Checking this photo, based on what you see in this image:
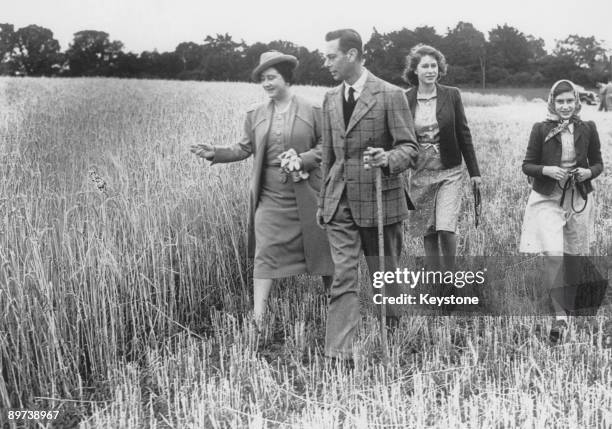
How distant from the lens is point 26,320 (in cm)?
416

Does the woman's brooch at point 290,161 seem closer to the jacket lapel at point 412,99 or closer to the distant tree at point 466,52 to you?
the jacket lapel at point 412,99

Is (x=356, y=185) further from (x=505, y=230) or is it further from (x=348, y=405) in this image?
(x=505, y=230)

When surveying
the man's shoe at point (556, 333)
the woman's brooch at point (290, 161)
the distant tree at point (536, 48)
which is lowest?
the man's shoe at point (556, 333)

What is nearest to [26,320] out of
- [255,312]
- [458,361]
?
[255,312]

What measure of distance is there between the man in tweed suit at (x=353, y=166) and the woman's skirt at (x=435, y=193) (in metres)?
0.91

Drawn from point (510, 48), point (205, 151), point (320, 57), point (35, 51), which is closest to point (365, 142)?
point (205, 151)

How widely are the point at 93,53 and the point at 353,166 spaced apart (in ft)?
29.0

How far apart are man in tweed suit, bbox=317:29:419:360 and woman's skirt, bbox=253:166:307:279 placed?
555mm

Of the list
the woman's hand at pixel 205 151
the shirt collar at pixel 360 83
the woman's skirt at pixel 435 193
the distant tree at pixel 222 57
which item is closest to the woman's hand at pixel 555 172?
the woman's skirt at pixel 435 193

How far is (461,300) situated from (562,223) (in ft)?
3.39

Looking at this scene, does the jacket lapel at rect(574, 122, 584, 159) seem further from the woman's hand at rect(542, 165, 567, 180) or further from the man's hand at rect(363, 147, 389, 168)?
the man's hand at rect(363, 147, 389, 168)

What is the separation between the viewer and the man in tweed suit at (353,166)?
4.54m

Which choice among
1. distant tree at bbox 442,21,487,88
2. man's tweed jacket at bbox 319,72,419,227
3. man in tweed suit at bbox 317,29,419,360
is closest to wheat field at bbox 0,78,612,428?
man in tweed suit at bbox 317,29,419,360

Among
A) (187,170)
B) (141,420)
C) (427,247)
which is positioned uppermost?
(187,170)
